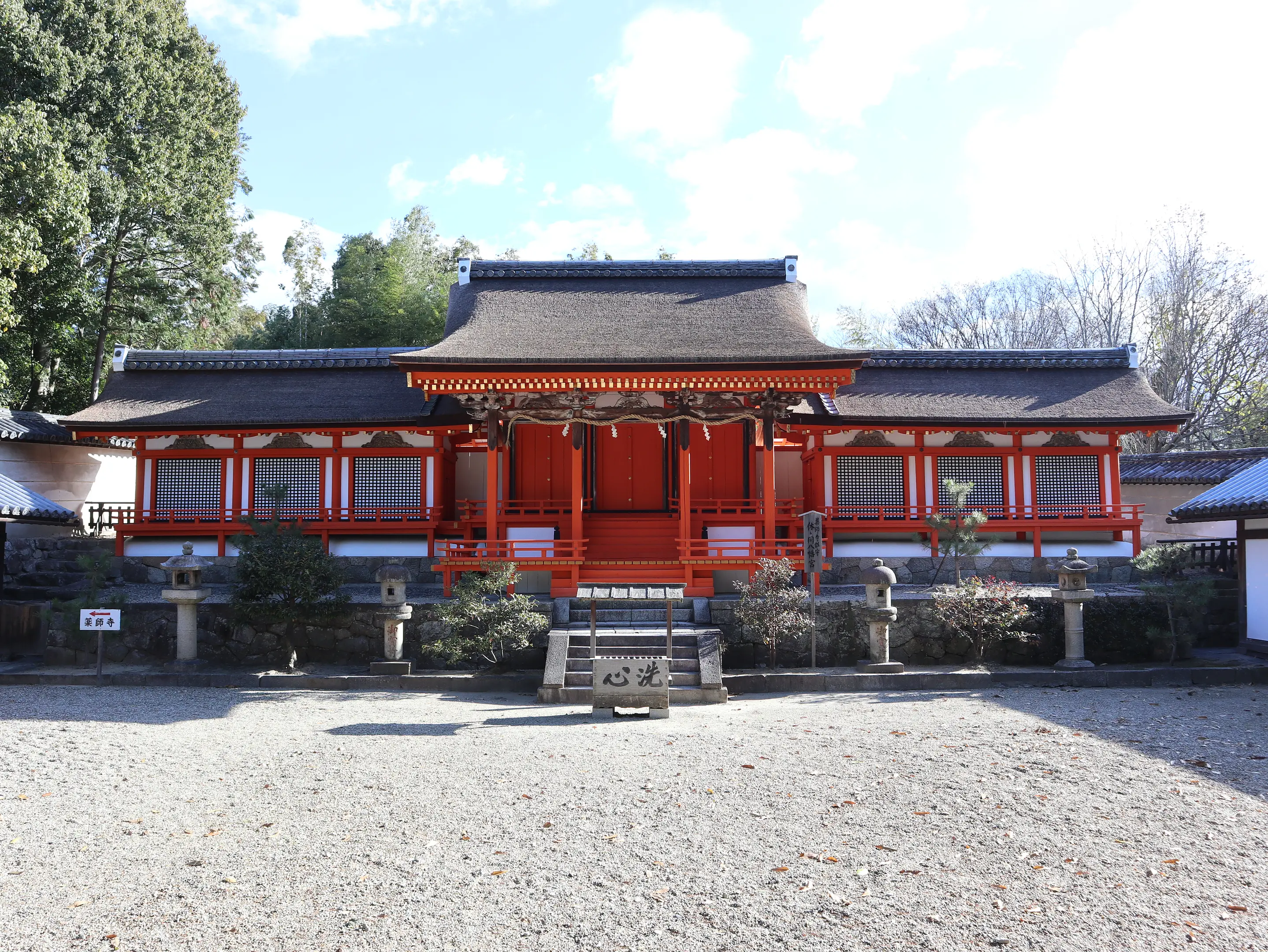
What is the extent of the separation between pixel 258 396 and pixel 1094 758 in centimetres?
1588

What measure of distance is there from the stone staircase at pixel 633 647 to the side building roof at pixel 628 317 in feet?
12.8

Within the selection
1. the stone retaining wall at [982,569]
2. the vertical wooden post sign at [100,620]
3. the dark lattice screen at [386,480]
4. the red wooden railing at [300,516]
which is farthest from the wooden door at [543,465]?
the vertical wooden post sign at [100,620]

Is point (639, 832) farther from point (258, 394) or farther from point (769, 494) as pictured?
point (258, 394)

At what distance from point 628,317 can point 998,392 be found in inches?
308

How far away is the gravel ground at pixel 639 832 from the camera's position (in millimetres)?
4219

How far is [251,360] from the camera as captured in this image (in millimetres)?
17688

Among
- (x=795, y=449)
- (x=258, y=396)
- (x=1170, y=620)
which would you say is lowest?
(x=1170, y=620)

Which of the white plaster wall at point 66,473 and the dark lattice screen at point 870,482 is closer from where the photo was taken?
the dark lattice screen at point 870,482

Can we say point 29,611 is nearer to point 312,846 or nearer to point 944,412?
point 312,846

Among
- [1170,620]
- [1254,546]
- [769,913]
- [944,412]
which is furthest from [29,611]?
[1254,546]

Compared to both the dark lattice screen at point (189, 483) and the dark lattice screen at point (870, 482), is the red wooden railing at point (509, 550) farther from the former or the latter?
the dark lattice screen at point (189, 483)

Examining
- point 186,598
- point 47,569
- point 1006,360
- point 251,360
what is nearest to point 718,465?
point 1006,360

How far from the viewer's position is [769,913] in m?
4.34

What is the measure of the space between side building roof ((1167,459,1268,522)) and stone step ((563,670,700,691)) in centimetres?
838
